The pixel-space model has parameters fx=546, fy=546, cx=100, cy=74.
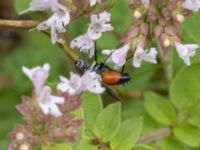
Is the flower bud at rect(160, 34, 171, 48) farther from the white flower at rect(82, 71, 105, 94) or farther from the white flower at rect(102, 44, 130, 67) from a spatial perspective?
the white flower at rect(82, 71, 105, 94)

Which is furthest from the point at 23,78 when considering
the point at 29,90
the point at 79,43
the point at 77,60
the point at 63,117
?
the point at 63,117

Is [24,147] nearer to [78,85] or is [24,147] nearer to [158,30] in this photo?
[78,85]

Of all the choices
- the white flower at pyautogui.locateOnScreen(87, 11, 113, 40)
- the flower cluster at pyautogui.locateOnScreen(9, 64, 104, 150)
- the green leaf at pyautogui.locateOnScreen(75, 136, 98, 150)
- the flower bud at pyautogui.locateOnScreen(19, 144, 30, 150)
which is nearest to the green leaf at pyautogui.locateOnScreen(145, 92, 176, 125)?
the green leaf at pyautogui.locateOnScreen(75, 136, 98, 150)

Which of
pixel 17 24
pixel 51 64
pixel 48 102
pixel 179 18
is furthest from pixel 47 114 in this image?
pixel 51 64

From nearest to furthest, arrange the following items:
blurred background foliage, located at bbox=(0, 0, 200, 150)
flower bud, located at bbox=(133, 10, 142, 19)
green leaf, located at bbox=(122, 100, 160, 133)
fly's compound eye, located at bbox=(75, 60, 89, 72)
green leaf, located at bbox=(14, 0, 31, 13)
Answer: flower bud, located at bbox=(133, 10, 142, 19)
fly's compound eye, located at bbox=(75, 60, 89, 72)
green leaf, located at bbox=(14, 0, 31, 13)
green leaf, located at bbox=(122, 100, 160, 133)
blurred background foliage, located at bbox=(0, 0, 200, 150)

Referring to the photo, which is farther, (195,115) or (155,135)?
(195,115)

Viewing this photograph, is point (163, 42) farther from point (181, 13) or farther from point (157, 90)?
point (157, 90)
